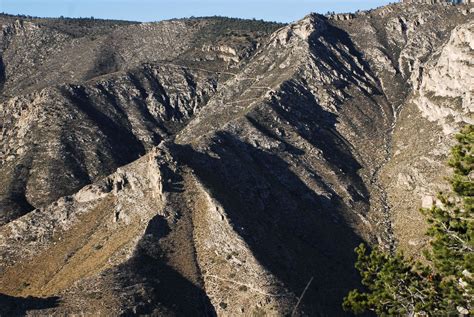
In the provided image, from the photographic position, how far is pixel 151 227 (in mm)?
90312

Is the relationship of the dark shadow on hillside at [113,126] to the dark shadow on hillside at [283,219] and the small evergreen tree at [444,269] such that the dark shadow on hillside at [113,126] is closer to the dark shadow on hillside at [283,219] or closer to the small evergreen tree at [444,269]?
the dark shadow on hillside at [283,219]

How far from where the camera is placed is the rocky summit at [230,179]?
83.6 metres

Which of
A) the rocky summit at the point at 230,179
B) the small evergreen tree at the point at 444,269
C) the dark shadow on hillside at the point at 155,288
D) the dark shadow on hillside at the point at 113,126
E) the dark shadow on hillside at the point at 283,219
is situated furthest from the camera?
the dark shadow on hillside at the point at 113,126

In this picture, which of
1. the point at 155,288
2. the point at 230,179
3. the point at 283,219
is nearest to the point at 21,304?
the point at 155,288

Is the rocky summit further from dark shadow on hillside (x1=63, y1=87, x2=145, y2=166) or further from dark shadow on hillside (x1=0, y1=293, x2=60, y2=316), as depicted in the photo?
dark shadow on hillside (x1=63, y1=87, x2=145, y2=166)

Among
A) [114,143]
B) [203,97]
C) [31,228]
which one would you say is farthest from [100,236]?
[203,97]

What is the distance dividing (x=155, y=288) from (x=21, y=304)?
16.3 metres

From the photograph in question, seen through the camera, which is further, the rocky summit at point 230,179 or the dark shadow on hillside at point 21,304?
the rocky summit at point 230,179

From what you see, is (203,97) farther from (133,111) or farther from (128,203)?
(128,203)

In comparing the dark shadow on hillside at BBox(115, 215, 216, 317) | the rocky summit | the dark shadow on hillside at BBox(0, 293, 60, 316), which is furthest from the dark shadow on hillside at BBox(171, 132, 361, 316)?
the dark shadow on hillside at BBox(0, 293, 60, 316)

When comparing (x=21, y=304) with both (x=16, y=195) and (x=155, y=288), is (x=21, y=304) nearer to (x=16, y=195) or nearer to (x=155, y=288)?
(x=155, y=288)

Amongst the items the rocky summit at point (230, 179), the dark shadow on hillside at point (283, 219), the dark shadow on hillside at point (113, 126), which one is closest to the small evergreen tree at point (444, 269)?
the rocky summit at point (230, 179)

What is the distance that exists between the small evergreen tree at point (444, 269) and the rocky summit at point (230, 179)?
56.6ft

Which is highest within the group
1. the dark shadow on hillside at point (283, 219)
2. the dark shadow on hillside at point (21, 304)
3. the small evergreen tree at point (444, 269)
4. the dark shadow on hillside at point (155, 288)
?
the dark shadow on hillside at point (283, 219)
